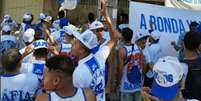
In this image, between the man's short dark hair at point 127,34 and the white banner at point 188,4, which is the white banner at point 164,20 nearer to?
the man's short dark hair at point 127,34

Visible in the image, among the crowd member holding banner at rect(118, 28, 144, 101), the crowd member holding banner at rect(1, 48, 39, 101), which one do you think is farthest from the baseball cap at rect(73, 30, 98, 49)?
the crowd member holding banner at rect(118, 28, 144, 101)

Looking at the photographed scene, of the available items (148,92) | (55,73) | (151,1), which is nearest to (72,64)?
(55,73)

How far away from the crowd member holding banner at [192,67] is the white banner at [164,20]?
3028 mm

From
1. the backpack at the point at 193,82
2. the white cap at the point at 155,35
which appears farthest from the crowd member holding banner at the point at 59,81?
the white cap at the point at 155,35

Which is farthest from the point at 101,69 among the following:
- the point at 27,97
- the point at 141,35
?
the point at 141,35

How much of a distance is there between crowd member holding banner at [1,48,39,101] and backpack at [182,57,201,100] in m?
1.57

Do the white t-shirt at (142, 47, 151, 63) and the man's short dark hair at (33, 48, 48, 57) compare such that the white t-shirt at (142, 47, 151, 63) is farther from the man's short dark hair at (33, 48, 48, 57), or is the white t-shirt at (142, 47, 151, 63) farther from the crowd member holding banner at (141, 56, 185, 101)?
the crowd member holding banner at (141, 56, 185, 101)

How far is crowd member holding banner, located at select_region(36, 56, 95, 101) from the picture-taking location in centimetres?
403

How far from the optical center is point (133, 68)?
8.16 m

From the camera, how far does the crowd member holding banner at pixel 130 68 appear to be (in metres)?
7.96

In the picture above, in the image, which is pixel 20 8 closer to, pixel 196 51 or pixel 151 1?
pixel 151 1

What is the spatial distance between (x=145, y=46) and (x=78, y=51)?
3.74 metres

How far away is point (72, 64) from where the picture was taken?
163 inches

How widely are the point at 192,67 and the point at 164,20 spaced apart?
3805 mm
